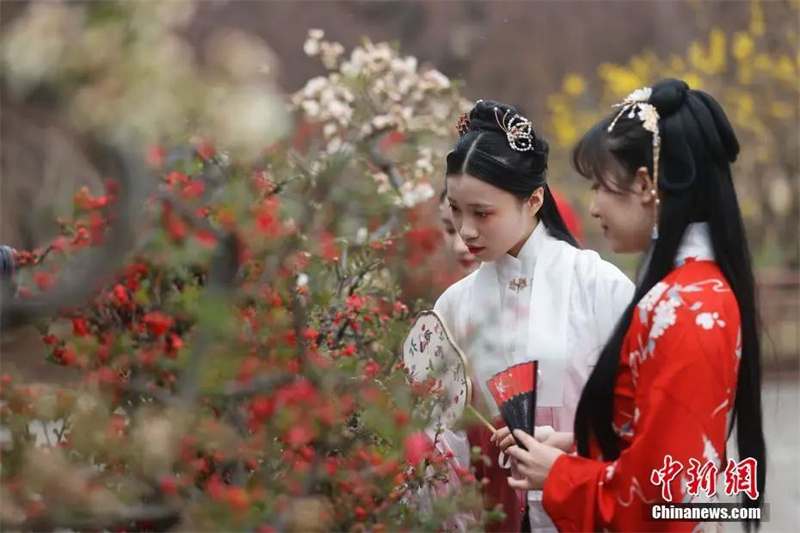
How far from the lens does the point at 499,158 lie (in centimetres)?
246

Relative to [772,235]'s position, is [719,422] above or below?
below

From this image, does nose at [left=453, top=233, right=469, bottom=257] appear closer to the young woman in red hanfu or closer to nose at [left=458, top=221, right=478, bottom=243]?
nose at [left=458, top=221, right=478, bottom=243]

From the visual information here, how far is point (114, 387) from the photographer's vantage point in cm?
224

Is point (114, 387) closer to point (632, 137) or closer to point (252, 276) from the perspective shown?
point (252, 276)

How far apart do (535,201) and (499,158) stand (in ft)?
0.47

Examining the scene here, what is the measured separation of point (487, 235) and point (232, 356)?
774 millimetres

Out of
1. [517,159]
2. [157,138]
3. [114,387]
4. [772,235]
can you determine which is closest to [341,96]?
[157,138]

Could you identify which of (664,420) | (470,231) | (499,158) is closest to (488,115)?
(499,158)

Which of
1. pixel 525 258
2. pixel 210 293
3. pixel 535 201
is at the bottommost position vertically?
pixel 210 293

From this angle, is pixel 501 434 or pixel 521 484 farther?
pixel 501 434

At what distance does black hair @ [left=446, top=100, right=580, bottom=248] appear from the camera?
2451mm

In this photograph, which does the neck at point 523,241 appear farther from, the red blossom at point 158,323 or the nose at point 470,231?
the red blossom at point 158,323

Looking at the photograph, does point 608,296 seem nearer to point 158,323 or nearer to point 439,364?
point 439,364

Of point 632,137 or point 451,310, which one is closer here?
point 632,137
